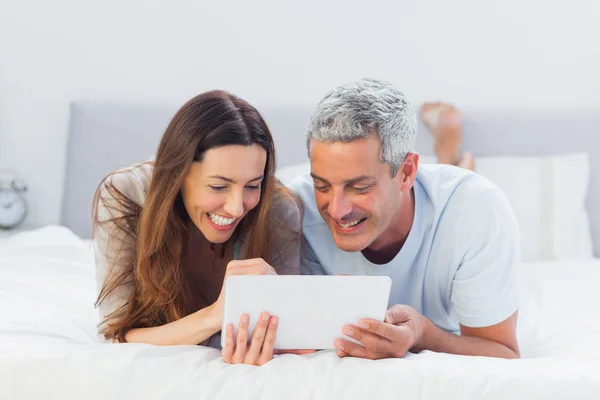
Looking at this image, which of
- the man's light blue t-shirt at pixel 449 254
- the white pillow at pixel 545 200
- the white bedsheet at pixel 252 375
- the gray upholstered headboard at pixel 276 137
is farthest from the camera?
the gray upholstered headboard at pixel 276 137

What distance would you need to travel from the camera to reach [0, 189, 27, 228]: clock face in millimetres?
3188

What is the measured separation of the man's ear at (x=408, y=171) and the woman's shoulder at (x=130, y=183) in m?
0.58

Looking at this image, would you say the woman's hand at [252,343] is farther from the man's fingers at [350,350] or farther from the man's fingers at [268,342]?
the man's fingers at [350,350]

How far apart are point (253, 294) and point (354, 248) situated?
42 centimetres

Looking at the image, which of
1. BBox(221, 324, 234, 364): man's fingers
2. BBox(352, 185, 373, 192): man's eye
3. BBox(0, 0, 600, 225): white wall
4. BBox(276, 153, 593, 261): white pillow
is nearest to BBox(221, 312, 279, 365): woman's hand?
BBox(221, 324, 234, 364): man's fingers

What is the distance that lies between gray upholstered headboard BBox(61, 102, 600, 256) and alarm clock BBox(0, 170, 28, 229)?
271mm

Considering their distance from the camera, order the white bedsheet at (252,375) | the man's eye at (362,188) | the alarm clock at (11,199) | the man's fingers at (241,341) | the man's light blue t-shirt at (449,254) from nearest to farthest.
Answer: the white bedsheet at (252,375) < the man's fingers at (241,341) < the man's eye at (362,188) < the man's light blue t-shirt at (449,254) < the alarm clock at (11,199)

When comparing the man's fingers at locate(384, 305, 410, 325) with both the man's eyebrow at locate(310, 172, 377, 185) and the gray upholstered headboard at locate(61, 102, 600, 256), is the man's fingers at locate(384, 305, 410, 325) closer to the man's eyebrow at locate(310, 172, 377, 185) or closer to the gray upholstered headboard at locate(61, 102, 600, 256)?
the man's eyebrow at locate(310, 172, 377, 185)

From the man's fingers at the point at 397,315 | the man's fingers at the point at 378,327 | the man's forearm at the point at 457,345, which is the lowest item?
the man's forearm at the point at 457,345

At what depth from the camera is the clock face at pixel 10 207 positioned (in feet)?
10.5

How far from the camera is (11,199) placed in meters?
3.20

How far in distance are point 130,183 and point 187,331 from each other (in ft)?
1.25

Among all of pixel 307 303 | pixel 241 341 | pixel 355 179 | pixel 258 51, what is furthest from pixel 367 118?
pixel 258 51

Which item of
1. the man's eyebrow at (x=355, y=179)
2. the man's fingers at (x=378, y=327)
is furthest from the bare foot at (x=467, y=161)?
the man's fingers at (x=378, y=327)
